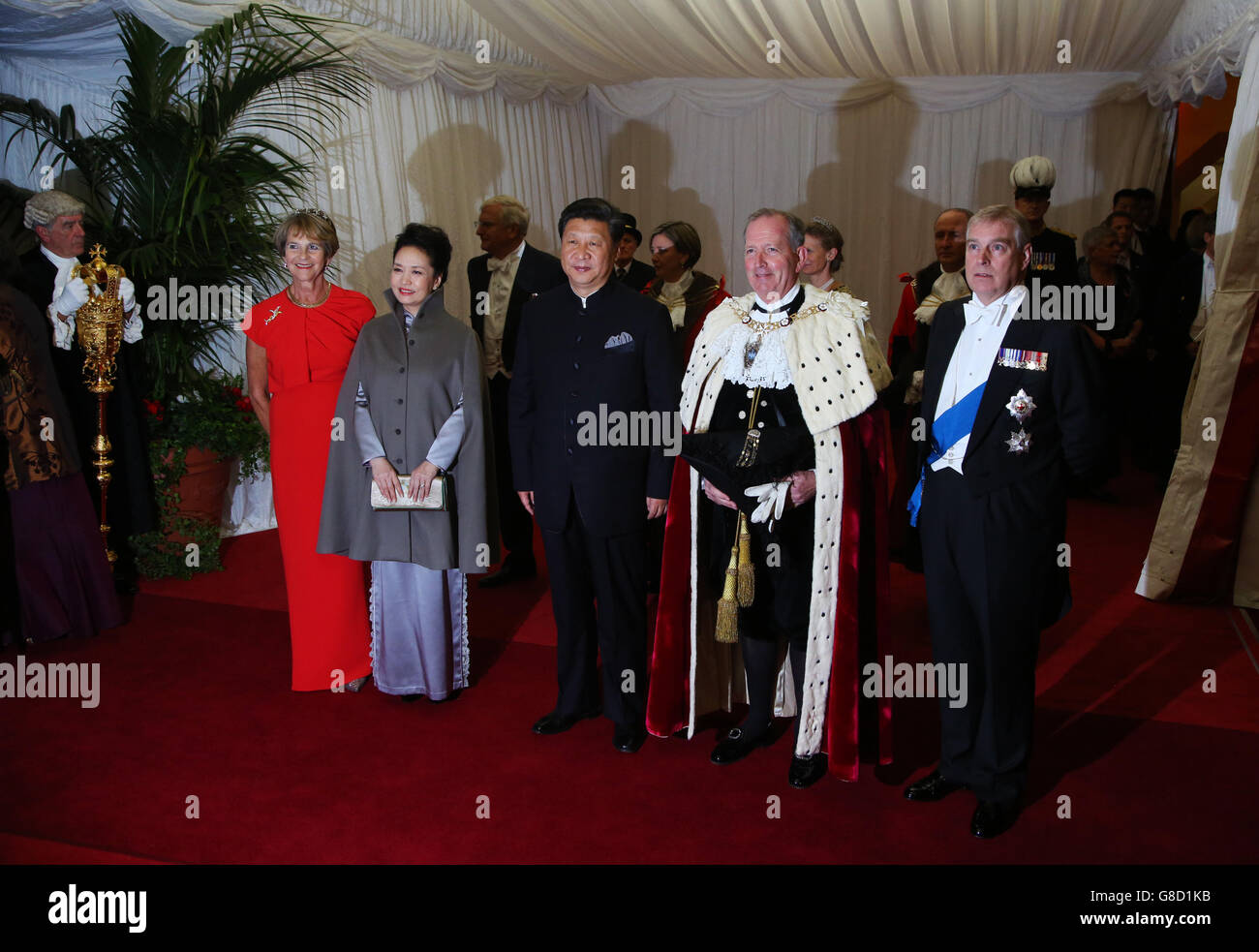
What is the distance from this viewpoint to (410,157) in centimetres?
778

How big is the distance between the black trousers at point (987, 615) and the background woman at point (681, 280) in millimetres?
2062

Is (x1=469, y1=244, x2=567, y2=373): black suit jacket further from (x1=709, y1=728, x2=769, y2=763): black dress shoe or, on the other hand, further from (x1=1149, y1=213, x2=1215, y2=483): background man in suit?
(x1=1149, y1=213, x2=1215, y2=483): background man in suit

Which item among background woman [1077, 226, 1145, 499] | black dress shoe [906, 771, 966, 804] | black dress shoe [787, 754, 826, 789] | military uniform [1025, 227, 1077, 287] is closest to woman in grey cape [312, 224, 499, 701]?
black dress shoe [787, 754, 826, 789]

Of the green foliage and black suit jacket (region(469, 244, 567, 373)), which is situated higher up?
black suit jacket (region(469, 244, 567, 373))

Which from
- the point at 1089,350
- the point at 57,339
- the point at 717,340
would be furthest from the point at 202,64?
the point at 1089,350

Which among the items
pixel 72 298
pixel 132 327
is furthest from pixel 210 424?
pixel 72 298

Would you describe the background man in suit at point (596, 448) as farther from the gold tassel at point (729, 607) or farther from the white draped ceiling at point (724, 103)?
the white draped ceiling at point (724, 103)

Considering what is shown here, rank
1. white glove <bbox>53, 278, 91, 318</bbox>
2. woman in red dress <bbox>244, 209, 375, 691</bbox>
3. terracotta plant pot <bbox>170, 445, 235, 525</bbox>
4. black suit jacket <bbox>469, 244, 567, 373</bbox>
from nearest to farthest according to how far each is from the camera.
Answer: woman in red dress <bbox>244, 209, 375, 691</bbox> → white glove <bbox>53, 278, 91, 318</bbox> → black suit jacket <bbox>469, 244, 567, 373</bbox> → terracotta plant pot <bbox>170, 445, 235, 525</bbox>

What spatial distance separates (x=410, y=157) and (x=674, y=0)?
218 cm

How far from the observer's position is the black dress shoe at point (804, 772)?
338 centimetres

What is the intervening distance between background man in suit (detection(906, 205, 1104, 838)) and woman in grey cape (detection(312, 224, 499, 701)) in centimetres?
163

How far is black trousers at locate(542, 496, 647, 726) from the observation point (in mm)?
3611

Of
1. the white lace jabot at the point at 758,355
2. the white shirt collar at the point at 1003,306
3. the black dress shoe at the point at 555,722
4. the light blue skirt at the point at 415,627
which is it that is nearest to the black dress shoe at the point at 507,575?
the light blue skirt at the point at 415,627
